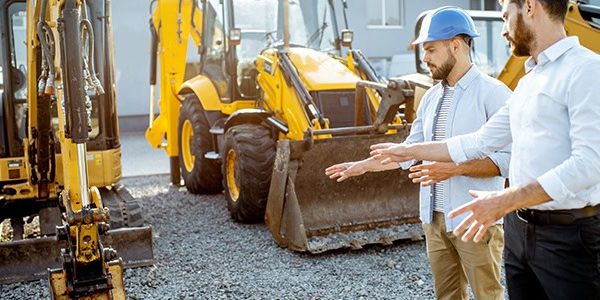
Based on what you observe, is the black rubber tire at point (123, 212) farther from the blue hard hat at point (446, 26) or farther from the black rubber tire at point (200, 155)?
the blue hard hat at point (446, 26)

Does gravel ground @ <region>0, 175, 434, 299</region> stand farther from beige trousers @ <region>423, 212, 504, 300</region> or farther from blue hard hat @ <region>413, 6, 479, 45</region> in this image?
blue hard hat @ <region>413, 6, 479, 45</region>

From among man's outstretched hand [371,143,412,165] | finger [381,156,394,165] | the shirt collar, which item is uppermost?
the shirt collar

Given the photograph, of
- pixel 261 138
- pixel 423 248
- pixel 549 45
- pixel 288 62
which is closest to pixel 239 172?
pixel 261 138

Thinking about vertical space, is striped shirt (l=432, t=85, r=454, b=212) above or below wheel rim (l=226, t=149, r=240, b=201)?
above

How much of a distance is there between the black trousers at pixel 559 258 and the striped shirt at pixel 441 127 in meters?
0.73

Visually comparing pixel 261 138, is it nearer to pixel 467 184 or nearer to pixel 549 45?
pixel 467 184

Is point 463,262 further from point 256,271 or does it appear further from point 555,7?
point 256,271

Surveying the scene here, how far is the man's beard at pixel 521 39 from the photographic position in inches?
95.1

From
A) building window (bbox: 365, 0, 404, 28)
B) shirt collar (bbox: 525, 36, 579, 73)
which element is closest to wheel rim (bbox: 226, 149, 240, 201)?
shirt collar (bbox: 525, 36, 579, 73)

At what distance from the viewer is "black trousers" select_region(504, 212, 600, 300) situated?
232 centimetres

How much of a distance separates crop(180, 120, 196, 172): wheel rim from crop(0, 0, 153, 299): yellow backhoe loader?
8.01 feet

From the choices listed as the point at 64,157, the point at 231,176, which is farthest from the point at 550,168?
the point at 231,176

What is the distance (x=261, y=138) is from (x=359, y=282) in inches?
83.2

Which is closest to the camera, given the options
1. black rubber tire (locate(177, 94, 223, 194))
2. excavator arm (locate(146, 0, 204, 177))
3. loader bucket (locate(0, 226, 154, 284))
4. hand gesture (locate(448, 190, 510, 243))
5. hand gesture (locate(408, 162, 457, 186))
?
hand gesture (locate(448, 190, 510, 243))
